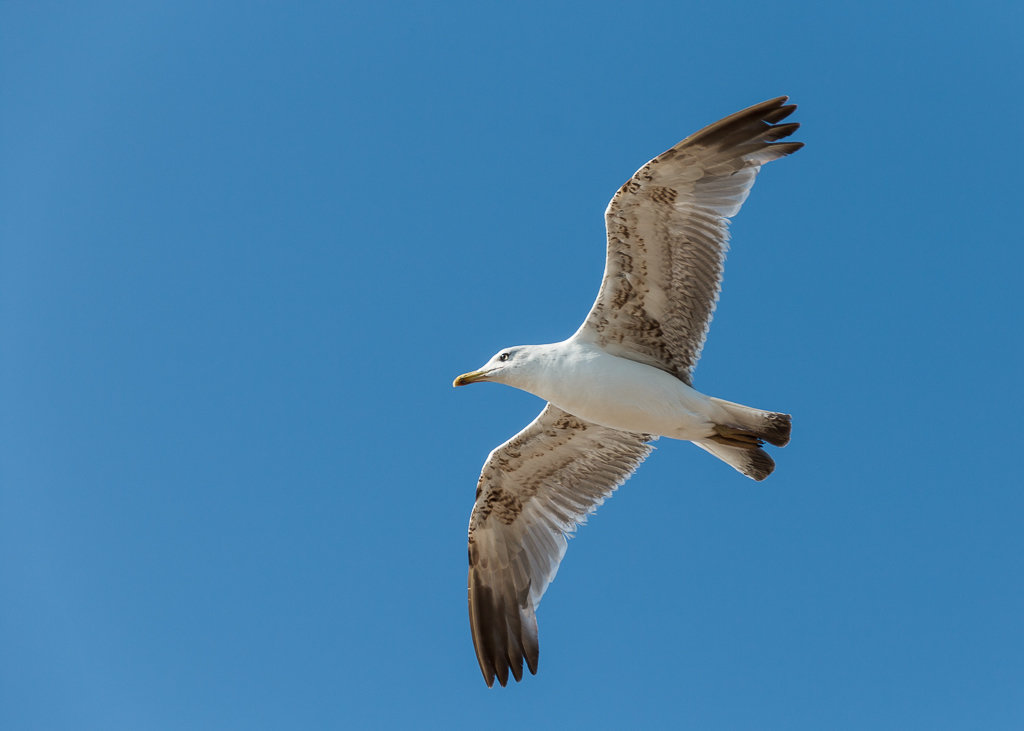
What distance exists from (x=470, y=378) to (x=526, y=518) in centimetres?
143

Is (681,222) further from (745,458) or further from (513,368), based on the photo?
(745,458)

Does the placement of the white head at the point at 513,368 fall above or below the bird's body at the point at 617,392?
above

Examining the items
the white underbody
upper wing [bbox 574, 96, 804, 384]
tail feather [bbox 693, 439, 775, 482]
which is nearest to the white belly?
the white underbody

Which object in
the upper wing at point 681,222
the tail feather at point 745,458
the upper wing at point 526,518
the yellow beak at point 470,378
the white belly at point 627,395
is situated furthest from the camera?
the upper wing at point 526,518

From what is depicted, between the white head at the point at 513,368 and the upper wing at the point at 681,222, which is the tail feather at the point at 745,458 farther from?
the white head at the point at 513,368

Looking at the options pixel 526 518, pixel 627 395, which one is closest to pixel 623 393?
pixel 627 395

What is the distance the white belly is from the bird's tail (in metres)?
0.12

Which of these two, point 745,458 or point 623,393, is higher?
point 623,393

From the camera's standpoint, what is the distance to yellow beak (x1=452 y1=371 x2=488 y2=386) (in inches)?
322

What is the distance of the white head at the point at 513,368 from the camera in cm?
793

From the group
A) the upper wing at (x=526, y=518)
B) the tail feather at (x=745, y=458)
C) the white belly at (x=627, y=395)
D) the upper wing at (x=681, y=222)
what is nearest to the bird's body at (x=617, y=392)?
the white belly at (x=627, y=395)

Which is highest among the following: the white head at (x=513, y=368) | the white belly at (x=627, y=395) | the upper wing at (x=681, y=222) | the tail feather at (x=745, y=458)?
the upper wing at (x=681, y=222)

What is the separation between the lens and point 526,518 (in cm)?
894

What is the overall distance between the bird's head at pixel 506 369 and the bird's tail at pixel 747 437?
1.38m
